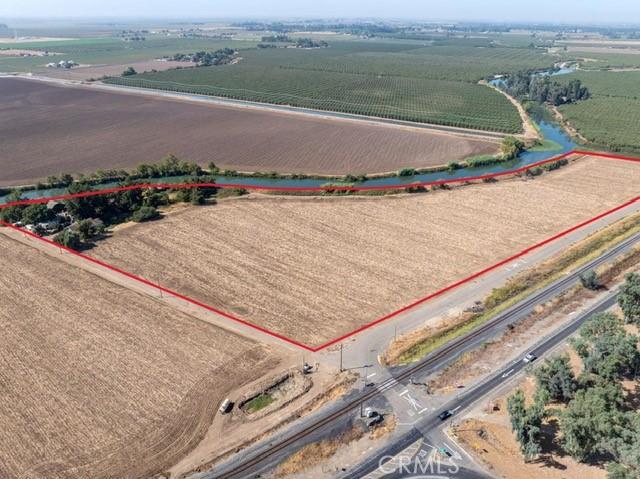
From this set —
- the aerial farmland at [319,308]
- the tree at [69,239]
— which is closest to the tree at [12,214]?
the aerial farmland at [319,308]

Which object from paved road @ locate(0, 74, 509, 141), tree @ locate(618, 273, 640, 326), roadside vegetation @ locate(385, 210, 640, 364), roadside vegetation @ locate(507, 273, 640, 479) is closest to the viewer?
roadside vegetation @ locate(507, 273, 640, 479)

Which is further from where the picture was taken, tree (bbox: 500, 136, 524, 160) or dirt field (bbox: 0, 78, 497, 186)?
tree (bbox: 500, 136, 524, 160)

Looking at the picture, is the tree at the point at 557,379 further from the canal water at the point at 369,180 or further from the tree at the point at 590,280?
the canal water at the point at 369,180

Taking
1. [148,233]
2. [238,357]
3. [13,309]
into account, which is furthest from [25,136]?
[238,357]

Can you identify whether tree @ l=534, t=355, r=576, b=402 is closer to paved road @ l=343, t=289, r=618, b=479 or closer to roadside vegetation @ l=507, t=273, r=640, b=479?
roadside vegetation @ l=507, t=273, r=640, b=479

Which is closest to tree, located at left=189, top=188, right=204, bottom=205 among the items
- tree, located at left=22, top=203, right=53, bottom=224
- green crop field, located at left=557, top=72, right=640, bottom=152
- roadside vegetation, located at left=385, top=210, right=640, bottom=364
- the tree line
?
tree, located at left=22, top=203, right=53, bottom=224
